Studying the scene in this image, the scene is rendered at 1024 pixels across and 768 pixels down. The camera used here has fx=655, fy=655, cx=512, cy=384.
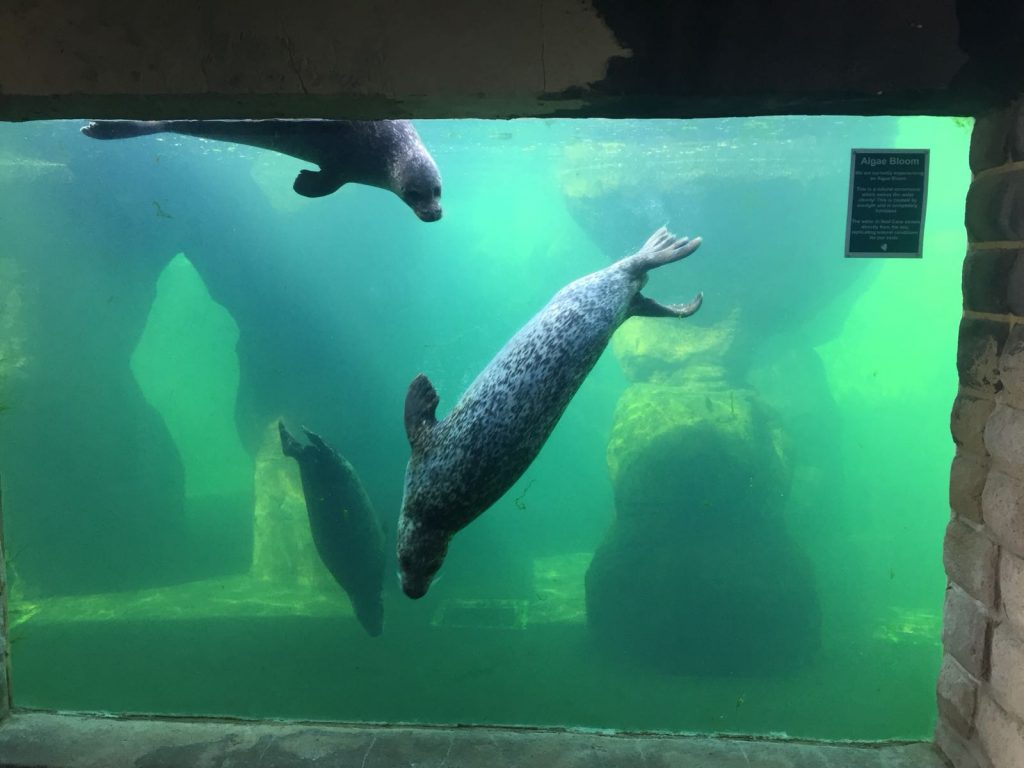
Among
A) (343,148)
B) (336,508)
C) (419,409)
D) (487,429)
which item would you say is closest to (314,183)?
(343,148)

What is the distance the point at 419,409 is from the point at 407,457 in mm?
6529

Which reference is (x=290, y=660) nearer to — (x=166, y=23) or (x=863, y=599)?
(x=166, y=23)

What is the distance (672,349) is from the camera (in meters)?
10.6

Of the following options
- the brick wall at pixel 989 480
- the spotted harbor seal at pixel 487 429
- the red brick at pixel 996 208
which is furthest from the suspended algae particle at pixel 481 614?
the red brick at pixel 996 208

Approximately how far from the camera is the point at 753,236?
1184 centimetres

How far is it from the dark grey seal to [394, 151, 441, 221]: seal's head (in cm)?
289

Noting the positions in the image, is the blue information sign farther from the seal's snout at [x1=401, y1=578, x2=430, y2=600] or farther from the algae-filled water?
the algae-filled water

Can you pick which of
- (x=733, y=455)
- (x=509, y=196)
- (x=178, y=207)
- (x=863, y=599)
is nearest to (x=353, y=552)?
(x=733, y=455)

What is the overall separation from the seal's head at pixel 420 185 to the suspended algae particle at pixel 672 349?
691 cm

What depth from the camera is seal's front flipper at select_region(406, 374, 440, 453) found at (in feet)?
11.9

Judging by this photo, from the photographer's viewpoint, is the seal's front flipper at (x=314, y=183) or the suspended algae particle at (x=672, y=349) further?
the suspended algae particle at (x=672, y=349)

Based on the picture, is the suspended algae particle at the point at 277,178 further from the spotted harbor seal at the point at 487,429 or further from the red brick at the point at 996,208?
the red brick at the point at 996,208

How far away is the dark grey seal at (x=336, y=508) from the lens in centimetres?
617

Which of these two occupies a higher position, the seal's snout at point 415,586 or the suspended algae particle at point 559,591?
the seal's snout at point 415,586
